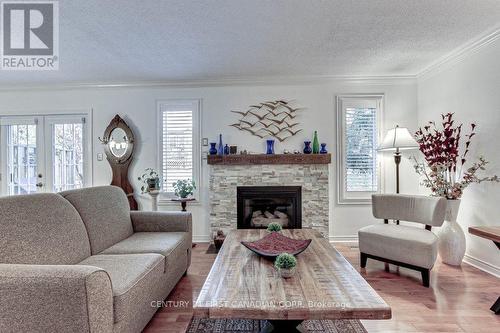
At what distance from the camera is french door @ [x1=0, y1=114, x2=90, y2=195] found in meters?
4.36

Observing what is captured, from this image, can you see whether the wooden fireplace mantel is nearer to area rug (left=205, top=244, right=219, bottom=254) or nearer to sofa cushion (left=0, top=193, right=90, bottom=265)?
area rug (left=205, top=244, right=219, bottom=254)

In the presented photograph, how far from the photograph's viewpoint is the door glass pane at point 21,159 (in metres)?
4.39

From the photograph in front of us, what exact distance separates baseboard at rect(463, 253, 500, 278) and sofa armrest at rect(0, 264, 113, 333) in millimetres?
3660

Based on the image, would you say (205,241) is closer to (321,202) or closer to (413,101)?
(321,202)

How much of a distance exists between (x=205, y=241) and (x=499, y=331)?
3.35 m

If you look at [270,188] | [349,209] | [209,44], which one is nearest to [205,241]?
[270,188]

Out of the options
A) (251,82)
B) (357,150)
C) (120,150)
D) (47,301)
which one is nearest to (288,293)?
(47,301)

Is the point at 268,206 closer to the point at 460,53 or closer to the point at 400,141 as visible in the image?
the point at 400,141

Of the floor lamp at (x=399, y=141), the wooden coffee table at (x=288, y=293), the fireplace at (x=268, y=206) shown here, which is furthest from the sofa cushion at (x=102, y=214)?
the floor lamp at (x=399, y=141)

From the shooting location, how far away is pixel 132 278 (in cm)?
167

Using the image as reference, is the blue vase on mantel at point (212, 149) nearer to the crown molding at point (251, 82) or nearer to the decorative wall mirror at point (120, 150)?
the crown molding at point (251, 82)

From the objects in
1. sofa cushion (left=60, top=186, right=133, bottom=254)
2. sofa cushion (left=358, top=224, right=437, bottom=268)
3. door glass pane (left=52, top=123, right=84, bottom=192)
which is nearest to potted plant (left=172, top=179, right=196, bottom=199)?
sofa cushion (left=60, top=186, right=133, bottom=254)

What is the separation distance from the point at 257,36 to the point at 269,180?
2016mm

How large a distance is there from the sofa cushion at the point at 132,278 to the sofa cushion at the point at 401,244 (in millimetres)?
2157
